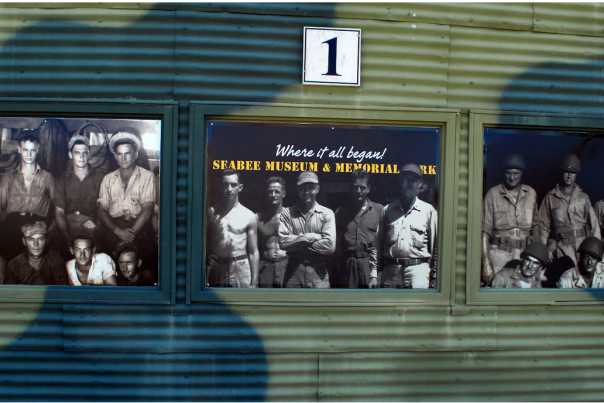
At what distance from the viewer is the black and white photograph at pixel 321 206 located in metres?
3.26

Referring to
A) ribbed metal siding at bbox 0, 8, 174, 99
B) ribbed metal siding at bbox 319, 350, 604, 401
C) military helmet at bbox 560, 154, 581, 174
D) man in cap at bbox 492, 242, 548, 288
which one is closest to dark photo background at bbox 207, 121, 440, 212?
ribbed metal siding at bbox 0, 8, 174, 99

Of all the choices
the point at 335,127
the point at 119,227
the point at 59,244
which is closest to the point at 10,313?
the point at 59,244

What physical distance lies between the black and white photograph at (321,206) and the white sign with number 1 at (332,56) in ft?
1.15

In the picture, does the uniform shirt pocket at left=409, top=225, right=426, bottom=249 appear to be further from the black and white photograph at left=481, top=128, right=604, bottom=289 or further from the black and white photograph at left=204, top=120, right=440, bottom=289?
the black and white photograph at left=481, top=128, right=604, bottom=289

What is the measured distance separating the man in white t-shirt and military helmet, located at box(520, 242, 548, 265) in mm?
3257

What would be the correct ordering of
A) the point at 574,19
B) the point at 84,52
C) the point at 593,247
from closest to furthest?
the point at 84,52 → the point at 574,19 → the point at 593,247

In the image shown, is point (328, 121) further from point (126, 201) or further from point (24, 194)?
point (24, 194)

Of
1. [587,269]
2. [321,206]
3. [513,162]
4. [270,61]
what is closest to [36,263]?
[321,206]

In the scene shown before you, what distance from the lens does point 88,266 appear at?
10.6ft

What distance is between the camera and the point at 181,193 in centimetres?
321

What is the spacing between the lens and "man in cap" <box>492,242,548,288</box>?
136 inches

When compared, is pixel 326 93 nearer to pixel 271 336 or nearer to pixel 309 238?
pixel 309 238

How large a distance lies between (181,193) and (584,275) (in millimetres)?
3307

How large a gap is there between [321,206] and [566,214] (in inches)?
79.2
